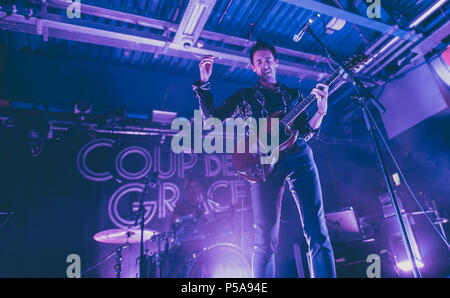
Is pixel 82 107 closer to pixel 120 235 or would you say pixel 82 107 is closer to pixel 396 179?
pixel 120 235

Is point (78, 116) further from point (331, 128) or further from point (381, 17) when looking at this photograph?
point (331, 128)

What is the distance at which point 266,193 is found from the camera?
→ 2318 millimetres

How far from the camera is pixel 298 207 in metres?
2.31

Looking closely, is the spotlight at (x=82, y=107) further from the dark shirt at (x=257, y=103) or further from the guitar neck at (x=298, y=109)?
the guitar neck at (x=298, y=109)

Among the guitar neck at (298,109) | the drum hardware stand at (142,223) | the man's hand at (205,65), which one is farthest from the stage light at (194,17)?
the drum hardware stand at (142,223)

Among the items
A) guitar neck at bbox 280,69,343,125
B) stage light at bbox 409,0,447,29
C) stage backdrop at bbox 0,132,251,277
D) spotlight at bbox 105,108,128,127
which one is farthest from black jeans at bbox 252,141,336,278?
stage light at bbox 409,0,447,29

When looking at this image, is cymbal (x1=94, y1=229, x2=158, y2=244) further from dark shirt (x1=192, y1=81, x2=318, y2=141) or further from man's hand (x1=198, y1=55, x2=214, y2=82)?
man's hand (x1=198, y1=55, x2=214, y2=82)

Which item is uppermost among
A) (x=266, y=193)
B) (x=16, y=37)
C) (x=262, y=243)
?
(x=16, y=37)

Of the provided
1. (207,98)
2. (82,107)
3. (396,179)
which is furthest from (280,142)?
(396,179)

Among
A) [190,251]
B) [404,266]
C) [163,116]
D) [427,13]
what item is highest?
[427,13]

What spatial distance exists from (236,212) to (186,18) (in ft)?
11.5

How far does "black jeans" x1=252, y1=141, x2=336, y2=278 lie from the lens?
6.91 feet

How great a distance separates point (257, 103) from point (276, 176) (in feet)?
2.62
